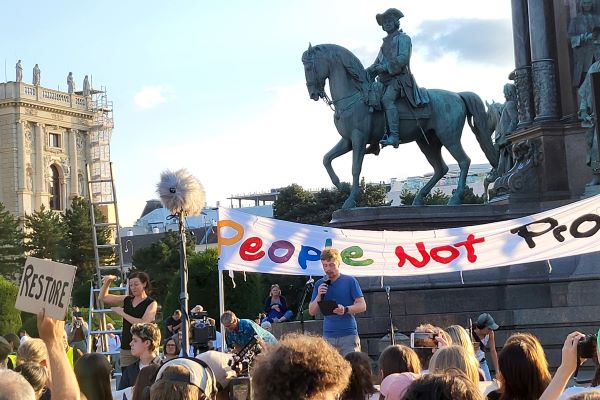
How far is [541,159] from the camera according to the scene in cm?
2088

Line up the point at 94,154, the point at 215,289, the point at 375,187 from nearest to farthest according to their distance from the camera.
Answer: the point at 215,289
the point at 375,187
the point at 94,154

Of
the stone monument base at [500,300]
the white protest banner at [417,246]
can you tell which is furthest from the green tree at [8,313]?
the white protest banner at [417,246]

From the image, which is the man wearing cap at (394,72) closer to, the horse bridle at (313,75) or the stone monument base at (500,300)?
the horse bridle at (313,75)

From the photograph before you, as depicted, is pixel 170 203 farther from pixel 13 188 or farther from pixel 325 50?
pixel 13 188

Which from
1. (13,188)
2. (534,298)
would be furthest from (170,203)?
(13,188)

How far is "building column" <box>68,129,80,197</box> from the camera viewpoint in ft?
392

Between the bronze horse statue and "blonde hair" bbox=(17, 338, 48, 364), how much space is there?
1352 cm

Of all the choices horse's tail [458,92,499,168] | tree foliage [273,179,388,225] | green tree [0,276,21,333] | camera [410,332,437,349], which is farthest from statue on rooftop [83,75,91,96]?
camera [410,332,437,349]

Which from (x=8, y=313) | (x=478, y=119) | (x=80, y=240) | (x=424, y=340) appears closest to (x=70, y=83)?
(x=80, y=240)

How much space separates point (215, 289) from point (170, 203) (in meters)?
32.0

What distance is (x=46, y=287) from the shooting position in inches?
264

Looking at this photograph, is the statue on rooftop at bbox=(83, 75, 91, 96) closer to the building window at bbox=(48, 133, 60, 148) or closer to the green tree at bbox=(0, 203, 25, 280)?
the building window at bbox=(48, 133, 60, 148)

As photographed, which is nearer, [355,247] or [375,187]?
[355,247]

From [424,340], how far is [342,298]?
104 inches
